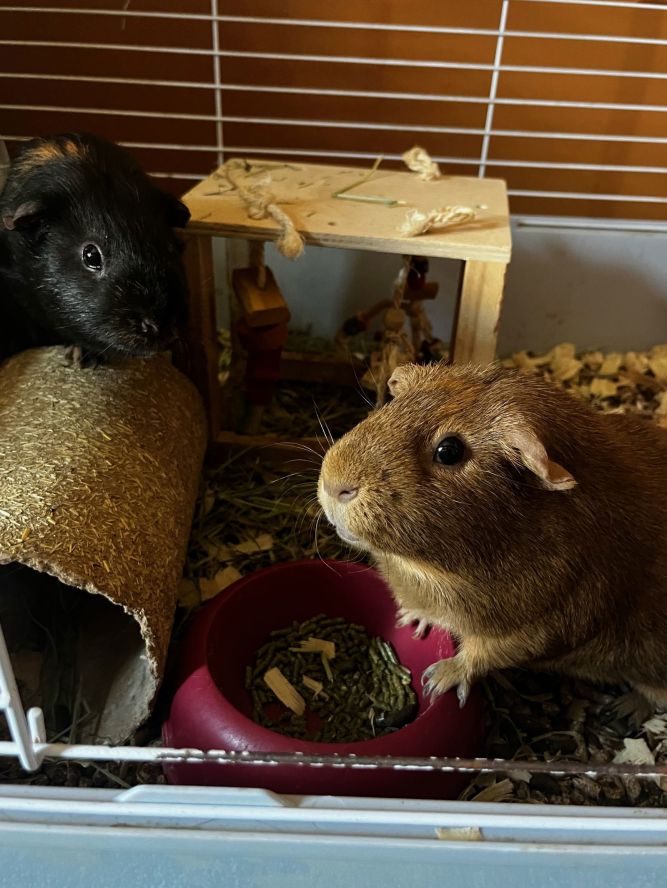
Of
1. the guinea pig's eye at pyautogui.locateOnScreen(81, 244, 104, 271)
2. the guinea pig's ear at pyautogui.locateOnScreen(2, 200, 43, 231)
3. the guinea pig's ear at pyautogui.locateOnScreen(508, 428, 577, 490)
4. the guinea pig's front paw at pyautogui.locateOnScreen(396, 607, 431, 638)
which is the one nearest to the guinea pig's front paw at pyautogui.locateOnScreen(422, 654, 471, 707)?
the guinea pig's front paw at pyautogui.locateOnScreen(396, 607, 431, 638)

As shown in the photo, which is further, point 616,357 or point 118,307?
point 616,357

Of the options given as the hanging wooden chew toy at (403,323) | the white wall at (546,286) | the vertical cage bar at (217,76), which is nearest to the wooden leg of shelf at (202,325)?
the hanging wooden chew toy at (403,323)

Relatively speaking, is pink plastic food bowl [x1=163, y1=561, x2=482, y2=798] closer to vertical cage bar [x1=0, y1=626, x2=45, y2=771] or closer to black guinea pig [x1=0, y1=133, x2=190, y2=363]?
vertical cage bar [x1=0, y1=626, x2=45, y2=771]

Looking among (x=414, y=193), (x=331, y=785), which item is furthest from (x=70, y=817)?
(x=414, y=193)

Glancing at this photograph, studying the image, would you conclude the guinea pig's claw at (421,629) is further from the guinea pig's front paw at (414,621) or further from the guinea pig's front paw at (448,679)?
the guinea pig's front paw at (448,679)

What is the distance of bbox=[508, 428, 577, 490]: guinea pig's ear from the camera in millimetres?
1219

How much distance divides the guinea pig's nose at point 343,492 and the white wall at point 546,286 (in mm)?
1568

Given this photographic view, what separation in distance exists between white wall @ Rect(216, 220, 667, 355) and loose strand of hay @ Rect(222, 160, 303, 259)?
1.79 ft

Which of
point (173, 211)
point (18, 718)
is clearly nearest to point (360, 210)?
point (173, 211)

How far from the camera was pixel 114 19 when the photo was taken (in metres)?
2.58

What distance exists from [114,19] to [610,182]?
1.79m

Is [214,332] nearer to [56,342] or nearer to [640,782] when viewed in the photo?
[56,342]

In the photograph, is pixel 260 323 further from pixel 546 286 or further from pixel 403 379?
pixel 546 286

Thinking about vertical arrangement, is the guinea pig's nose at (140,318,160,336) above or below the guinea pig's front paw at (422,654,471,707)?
above
